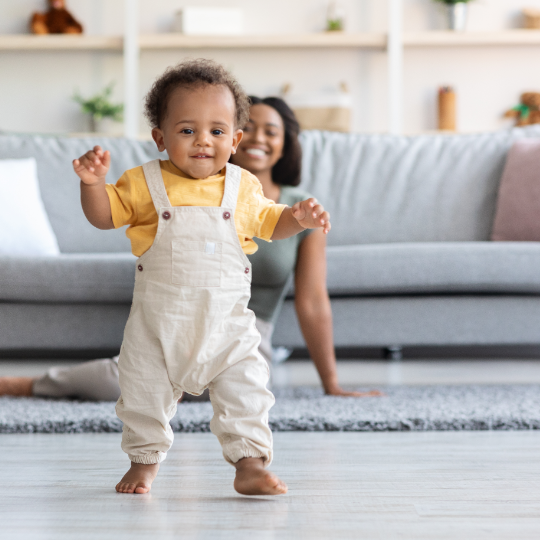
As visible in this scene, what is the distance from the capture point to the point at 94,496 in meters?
0.92

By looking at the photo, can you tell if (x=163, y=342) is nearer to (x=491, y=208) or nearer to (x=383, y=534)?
(x=383, y=534)

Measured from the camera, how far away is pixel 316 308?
1754mm

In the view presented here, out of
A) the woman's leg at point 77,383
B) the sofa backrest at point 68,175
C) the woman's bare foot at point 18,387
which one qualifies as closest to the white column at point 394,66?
the sofa backrest at point 68,175

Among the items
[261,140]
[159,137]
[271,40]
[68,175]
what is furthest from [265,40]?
[159,137]

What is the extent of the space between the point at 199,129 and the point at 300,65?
153 inches

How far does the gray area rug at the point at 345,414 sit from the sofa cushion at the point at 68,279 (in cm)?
46

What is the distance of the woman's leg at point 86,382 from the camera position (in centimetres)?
163

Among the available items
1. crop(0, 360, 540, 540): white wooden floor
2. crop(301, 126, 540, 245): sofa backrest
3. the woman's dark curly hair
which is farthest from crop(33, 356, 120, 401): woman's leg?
crop(301, 126, 540, 245): sofa backrest

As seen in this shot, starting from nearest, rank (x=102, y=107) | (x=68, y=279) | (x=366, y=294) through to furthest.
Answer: (x=68, y=279) → (x=366, y=294) → (x=102, y=107)

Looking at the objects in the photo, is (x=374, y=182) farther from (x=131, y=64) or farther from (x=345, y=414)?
(x=131, y=64)

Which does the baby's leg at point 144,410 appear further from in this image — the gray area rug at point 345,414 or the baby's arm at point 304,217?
the gray area rug at point 345,414

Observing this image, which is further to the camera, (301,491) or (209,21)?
(209,21)

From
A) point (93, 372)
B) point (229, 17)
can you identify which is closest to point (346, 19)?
point (229, 17)

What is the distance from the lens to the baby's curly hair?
970 millimetres
